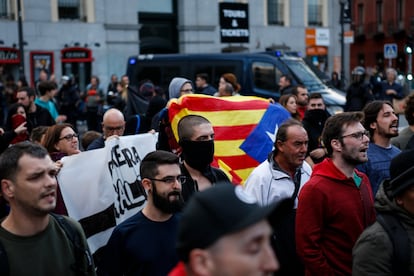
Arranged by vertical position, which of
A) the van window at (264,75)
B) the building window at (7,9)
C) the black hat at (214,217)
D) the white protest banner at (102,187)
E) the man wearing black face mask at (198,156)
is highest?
the building window at (7,9)

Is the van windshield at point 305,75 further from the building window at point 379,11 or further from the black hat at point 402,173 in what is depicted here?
the building window at point 379,11

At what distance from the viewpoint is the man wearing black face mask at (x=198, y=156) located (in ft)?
15.5

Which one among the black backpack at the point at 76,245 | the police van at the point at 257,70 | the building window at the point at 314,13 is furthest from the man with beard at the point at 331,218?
the building window at the point at 314,13

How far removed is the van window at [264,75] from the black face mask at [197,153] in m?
10.8

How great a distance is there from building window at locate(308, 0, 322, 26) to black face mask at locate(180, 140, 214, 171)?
91.9 ft

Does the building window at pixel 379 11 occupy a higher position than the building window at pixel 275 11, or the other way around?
the building window at pixel 379 11

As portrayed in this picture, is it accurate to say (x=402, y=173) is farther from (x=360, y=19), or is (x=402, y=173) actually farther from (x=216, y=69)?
(x=360, y=19)

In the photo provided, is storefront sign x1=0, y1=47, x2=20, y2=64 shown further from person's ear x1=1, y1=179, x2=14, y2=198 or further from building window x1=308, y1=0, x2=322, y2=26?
person's ear x1=1, y1=179, x2=14, y2=198

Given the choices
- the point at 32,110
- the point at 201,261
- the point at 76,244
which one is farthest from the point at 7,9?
the point at 201,261

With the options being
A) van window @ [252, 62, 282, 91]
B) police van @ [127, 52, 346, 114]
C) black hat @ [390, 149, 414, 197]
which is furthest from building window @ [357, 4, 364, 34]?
black hat @ [390, 149, 414, 197]

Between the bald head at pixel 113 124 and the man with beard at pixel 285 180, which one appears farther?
the bald head at pixel 113 124

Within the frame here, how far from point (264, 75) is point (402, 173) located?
40.4 feet

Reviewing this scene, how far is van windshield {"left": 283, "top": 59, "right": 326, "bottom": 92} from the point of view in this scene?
15.3 meters

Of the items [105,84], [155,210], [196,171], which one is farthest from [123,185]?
[105,84]
